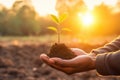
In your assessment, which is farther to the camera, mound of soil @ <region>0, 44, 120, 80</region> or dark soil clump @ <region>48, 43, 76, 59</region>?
mound of soil @ <region>0, 44, 120, 80</region>

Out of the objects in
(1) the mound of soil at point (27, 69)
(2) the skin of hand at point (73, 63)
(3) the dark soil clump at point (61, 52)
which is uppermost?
(1) the mound of soil at point (27, 69)

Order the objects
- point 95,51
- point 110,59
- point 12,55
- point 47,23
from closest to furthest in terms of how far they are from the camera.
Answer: point 110,59, point 95,51, point 12,55, point 47,23

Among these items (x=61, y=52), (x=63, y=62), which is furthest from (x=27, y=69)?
(x=63, y=62)

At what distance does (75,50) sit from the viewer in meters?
3.55

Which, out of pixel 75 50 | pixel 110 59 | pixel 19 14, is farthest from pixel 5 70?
pixel 19 14

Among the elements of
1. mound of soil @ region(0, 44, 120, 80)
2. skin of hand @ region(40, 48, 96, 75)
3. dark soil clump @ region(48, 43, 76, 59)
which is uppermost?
mound of soil @ region(0, 44, 120, 80)

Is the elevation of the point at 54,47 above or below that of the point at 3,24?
below

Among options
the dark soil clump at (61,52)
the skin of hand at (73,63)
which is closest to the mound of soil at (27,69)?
the dark soil clump at (61,52)

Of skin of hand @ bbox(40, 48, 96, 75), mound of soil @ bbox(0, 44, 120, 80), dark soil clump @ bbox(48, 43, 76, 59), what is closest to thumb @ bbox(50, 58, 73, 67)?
skin of hand @ bbox(40, 48, 96, 75)

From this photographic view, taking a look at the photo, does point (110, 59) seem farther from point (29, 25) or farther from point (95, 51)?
point (29, 25)

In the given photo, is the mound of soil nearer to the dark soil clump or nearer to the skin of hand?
the dark soil clump

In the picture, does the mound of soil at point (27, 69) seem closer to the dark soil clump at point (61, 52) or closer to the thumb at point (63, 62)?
the dark soil clump at point (61, 52)

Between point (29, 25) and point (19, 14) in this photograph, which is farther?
point (29, 25)

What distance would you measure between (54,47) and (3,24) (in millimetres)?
25454
